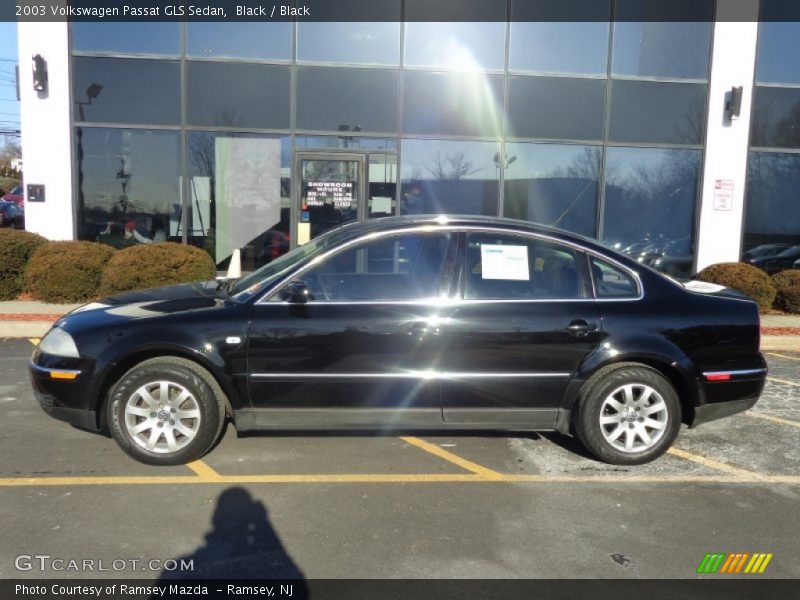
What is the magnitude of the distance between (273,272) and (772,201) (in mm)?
11299

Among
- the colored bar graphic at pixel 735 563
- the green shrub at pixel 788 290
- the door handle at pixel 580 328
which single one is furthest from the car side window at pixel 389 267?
the green shrub at pixel 788 290

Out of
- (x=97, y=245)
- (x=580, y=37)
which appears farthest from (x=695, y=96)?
(x=97, y=245)

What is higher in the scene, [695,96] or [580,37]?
[580,37]

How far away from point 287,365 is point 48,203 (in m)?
9.53

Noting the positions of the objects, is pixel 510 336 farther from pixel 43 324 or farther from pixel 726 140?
pixel 726 140

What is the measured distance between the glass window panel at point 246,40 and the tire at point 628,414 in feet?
31.0

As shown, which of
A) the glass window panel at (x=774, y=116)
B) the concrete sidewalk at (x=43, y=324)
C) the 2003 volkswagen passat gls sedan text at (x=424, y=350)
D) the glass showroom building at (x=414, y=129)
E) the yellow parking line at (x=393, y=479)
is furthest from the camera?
the glass window panel at (x=774, y=116)

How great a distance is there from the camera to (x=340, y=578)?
3115mm

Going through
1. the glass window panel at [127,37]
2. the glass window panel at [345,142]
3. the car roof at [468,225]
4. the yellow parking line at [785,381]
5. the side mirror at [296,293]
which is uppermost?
the glass window panel at [127,37]

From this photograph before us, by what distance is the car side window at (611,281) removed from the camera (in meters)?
4.52

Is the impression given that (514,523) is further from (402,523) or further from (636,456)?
(636,456)

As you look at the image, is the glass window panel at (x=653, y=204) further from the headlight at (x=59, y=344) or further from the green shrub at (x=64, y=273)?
the headlight at (x=59, y=344)

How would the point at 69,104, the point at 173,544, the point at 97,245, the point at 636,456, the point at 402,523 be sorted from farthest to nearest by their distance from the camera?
the point at 69,104, the point at 97,245, the point at 636,456, the point at 402,523, the point at 173,544

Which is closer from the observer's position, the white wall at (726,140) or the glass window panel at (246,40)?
the glass window panel at (246,40)
